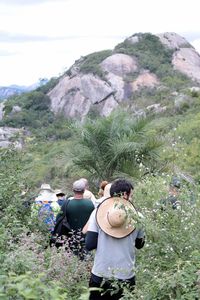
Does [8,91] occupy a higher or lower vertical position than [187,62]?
lower

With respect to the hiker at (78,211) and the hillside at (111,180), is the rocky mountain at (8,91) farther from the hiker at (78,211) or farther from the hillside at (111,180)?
the hiker at (78,211)

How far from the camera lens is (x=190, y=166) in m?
17.3

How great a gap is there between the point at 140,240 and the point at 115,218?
30 cm

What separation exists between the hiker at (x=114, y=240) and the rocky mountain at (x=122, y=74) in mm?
49683

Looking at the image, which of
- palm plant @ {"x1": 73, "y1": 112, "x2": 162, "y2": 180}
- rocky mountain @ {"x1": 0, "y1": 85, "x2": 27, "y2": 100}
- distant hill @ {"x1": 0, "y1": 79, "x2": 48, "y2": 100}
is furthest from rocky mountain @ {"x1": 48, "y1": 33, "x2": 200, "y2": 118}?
palm plant @ {"x1": 73, "y1": 112, "x2": 162, "y2": 180}

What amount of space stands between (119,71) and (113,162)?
48742 millimetres

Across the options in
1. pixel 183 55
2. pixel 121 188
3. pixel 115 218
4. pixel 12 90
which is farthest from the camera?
pixel 12 90

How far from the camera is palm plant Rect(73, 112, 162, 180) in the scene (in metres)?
11.1

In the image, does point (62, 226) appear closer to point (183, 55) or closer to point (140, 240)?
point (140, 240)

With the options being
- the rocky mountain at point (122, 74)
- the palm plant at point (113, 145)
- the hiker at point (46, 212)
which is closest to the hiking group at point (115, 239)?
the hiker at point (46, 212)

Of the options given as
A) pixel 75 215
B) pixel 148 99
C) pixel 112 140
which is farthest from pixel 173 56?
pixel 75 215

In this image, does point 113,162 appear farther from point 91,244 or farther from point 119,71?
point 119,71

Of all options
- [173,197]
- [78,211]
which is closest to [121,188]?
[173,197]

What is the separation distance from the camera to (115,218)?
3713mm
